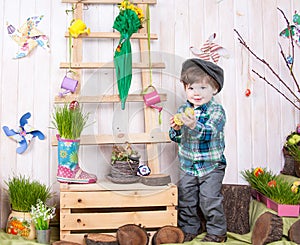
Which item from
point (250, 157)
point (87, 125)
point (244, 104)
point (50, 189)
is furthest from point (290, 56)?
point (50, 189)

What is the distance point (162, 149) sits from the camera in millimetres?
2023

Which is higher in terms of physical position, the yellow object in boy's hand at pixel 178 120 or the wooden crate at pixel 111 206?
the yellow object in boy's hand at pixel 178 120

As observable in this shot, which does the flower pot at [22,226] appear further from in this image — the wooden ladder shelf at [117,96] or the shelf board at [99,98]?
the shelf board at [99,98]

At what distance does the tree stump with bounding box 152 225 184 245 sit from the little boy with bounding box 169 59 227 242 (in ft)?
0.38

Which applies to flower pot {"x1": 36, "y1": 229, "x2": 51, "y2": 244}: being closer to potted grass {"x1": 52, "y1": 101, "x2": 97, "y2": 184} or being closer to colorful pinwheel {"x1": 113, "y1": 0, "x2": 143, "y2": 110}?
potted grass {"x1": 52, "y1": 101, "x2": 97, "y2": 184}

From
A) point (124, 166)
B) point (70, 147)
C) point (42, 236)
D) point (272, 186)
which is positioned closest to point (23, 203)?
point (42, 236)

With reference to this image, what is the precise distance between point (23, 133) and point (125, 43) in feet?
1.95

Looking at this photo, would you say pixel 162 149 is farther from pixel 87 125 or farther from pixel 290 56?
pixel 290 56

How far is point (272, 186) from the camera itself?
69.7 inches

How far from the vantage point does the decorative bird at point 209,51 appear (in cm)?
207

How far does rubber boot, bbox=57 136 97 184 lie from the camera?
1.73 metres

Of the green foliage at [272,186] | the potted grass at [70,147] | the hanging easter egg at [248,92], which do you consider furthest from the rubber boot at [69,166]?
the hanging easter egg at [248,92]

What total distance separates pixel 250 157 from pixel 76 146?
33.0 inches

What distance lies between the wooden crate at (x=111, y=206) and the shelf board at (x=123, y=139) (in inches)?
8.5
